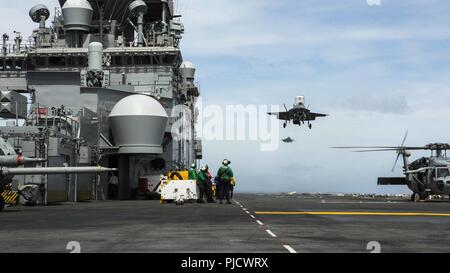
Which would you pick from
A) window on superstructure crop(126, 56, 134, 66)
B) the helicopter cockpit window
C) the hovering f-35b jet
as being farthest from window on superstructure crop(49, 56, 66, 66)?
the helicopter cockpit window

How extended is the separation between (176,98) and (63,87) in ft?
51.8

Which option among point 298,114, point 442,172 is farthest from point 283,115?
point 442,172

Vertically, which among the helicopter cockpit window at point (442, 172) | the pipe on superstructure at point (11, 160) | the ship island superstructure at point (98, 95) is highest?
the ship island superstructure at point (98, 95)

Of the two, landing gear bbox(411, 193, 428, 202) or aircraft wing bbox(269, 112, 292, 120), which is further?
aircraft wing bbox(269, 112, 292, 120)

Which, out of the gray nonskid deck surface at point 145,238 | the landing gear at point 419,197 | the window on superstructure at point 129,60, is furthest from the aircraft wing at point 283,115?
the gray nonskid deck surface at point 145,238

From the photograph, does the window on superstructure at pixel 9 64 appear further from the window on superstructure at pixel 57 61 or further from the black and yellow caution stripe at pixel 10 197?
the black and yellow caution stripe at pixel 10 197

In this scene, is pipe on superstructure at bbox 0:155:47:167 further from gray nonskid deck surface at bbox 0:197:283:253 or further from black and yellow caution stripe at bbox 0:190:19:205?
gray nonskid deck surface at bbox 0:197:283:253

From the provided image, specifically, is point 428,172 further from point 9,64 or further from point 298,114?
point 9,64

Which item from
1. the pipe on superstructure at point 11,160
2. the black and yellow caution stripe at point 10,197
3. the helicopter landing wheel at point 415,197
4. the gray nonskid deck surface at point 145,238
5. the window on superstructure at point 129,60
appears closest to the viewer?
the gray nonskid deck surface at point 145,238

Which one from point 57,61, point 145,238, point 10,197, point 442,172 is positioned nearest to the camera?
point 145,238

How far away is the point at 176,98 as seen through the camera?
218 feet

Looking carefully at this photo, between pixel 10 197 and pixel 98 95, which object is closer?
pixel 10 197

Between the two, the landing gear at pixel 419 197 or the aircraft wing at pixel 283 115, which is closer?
the landing gear at pixel 419 197
